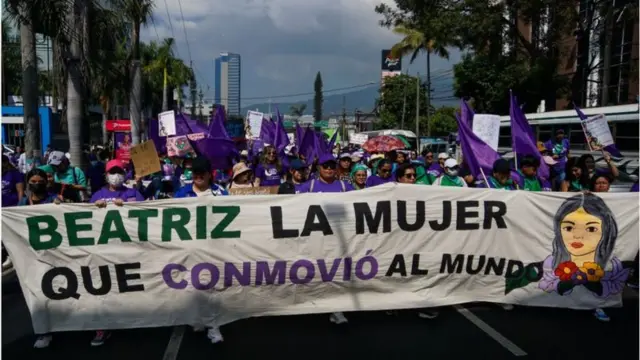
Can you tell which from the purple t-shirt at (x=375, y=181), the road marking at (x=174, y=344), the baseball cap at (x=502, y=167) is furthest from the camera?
the purple t-shirt at (x=375, y=181)

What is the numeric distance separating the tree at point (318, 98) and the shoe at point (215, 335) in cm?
11230

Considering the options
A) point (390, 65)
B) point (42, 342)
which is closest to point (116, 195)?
point (42, 342)

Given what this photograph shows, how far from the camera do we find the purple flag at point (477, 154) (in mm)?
6480

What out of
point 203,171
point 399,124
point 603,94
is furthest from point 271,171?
point 399,124

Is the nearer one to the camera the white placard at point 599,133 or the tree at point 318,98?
the white placard at point 599,133

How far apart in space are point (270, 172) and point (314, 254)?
411 centimetres

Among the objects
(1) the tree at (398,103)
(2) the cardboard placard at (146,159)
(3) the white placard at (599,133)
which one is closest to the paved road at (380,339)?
(2) the cardboard placard at (146,159)

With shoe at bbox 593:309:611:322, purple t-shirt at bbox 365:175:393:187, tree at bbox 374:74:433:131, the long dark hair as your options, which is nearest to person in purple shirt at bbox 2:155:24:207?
purple t-shirt at bbox 365:175:393:187

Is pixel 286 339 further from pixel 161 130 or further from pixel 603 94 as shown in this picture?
pixel 603 94

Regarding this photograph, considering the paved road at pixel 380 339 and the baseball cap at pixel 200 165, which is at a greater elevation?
the baseball cap at pixel 200 165

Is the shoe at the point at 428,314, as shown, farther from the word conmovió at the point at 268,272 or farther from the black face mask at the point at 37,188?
the black face mask at the point at 37,188

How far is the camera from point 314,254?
16.0ft

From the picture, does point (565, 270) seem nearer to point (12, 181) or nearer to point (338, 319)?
point (338, 319)

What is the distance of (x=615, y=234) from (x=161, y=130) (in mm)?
7927
